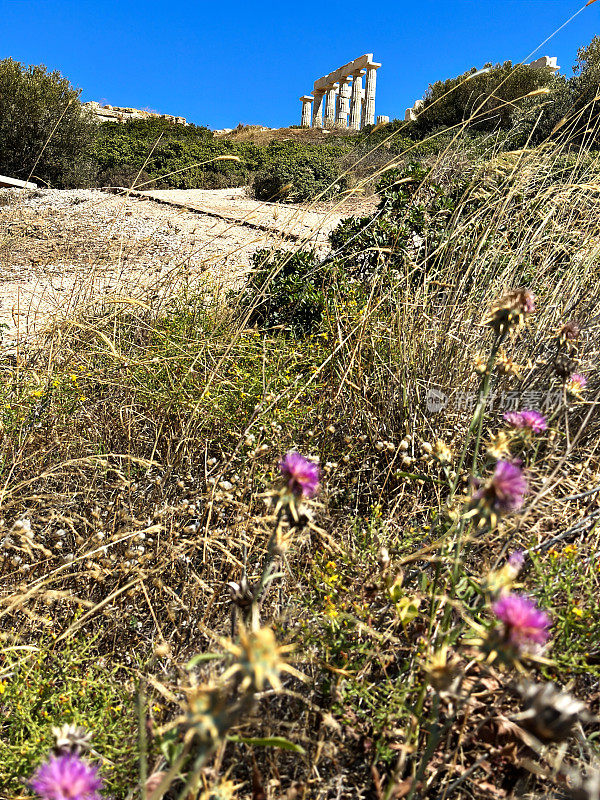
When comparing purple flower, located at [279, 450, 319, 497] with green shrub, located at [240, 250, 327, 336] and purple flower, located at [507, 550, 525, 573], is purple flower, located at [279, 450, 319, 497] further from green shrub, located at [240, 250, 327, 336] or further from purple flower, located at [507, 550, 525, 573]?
green shrub, located at [240, 250, 327, 336]

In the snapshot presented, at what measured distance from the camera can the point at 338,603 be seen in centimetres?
139

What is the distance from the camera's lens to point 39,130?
45.6ft

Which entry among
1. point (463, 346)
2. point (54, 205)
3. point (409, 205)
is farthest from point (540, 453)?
point (54, 205)

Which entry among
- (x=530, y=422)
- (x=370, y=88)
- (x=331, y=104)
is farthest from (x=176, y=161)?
(x=331, y=104)

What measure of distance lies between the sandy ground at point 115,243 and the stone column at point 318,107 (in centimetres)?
2744

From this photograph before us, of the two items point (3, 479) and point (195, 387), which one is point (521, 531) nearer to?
point (195, 387)

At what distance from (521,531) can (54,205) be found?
8911 millimetres

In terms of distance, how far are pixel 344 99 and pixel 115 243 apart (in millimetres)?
34840

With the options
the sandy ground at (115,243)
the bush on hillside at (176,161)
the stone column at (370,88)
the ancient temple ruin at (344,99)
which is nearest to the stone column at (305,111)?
the ancient temple ruin at (344,99)

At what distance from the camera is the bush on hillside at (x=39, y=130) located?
13.5m

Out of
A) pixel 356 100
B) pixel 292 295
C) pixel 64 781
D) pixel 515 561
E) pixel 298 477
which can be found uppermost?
pixel 356 100

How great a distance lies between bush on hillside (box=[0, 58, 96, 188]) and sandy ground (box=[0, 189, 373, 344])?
13.5 ft

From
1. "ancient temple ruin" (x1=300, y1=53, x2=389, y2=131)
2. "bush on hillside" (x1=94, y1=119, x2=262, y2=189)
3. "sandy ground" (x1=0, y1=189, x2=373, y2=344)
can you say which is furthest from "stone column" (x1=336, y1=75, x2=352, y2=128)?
"sandy ground" (x1=0, y1=189, x2=373, y2=344)

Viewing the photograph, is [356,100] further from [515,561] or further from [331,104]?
[515,561]
